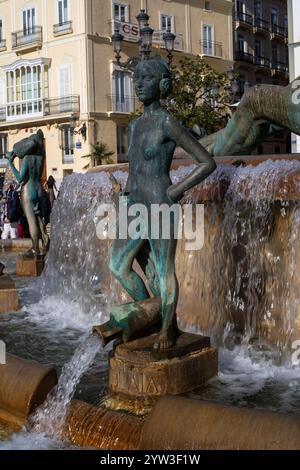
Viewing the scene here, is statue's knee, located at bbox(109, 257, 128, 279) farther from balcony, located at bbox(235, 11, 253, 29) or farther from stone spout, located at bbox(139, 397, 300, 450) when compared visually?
balcony, located at bbox(235, 11, 253, 29)

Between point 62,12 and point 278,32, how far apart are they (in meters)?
18.6

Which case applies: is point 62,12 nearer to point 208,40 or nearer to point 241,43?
point 208,40

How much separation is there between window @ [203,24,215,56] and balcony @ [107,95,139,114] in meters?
6.41

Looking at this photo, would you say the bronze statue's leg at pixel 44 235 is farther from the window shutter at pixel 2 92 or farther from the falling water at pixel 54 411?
the window shutter at pixel 2 92

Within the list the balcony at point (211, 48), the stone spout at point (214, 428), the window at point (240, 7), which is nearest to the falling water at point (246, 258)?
the stone spout at point (214, 428)

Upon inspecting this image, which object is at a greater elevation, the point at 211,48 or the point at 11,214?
the point at 211,48

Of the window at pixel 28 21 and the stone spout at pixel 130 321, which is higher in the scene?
the window at pixel 28 21

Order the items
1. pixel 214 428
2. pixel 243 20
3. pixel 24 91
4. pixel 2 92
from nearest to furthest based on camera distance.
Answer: pixel 214 428, pixel 24 91, pixel 2 92, pixel 243 20

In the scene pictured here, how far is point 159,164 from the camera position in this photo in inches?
157

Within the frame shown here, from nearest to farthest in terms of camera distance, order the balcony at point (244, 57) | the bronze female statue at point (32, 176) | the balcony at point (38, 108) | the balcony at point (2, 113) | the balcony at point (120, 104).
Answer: the bronze female statue at point (32, 176) < the balcony at point (38, 108) < the balcony at point (120, 104) < the balcony at point (2, 113) < the balcony at point (244, 57)

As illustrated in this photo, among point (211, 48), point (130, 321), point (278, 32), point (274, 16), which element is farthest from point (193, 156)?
point (274, 16)

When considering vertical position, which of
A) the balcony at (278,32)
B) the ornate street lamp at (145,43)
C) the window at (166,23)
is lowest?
the ornate street lamp at (145,43)

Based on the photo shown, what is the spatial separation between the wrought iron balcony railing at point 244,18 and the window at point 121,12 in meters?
11.4

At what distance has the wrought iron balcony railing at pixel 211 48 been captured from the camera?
4022 cm
